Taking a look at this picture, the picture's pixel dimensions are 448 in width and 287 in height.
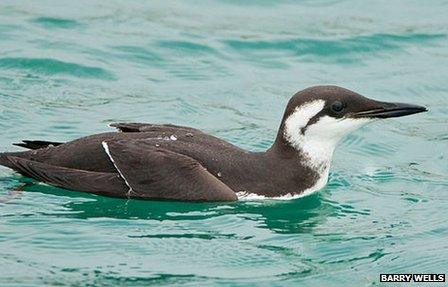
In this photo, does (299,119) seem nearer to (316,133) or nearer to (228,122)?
(316,133)

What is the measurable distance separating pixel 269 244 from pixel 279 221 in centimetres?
64

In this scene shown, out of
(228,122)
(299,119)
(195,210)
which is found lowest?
(195,210)

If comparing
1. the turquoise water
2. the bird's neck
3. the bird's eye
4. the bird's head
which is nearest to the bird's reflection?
the turquoise water

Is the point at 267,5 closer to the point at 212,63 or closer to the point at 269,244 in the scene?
the point at 212,63

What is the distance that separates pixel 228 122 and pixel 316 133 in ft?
8.18

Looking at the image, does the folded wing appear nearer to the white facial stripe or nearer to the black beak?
the white facial stripe

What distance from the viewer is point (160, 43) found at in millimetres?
15875

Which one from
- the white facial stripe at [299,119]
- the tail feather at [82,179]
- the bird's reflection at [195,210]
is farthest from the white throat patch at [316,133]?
the tail feather at [82,179]

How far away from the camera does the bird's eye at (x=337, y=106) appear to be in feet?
36.1

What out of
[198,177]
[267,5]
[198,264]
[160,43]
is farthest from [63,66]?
[198,264]

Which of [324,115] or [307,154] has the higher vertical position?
[324,115]

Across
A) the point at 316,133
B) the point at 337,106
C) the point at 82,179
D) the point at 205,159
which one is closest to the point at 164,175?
the point at 205,159

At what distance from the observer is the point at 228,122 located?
1351 cm

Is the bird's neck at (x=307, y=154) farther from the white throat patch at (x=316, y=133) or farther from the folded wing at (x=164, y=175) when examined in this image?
the folded wing at (x=164, y=175)
